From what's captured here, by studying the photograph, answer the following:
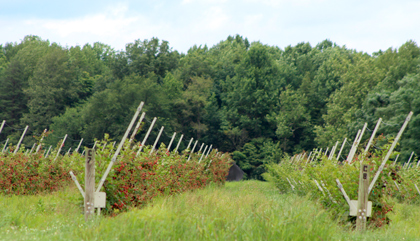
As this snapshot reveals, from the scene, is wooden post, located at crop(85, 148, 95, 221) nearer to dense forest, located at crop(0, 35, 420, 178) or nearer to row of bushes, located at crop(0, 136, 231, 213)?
row of bushes, located at crop(0, 136, 231, 213)

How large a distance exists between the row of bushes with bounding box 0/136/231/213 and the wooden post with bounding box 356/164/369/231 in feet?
14.4

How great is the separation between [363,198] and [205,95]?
45643mm

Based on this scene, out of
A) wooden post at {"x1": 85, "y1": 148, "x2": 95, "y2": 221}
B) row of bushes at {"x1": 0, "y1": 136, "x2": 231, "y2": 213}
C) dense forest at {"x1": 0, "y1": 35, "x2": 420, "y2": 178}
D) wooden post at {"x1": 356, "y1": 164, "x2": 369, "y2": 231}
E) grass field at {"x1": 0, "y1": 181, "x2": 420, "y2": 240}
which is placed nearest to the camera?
grass field at {"x1": 0, "y1": 181, "x2": 420, "y2": 240}

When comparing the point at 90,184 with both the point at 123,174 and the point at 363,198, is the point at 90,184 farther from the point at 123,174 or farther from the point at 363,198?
the point at 363,198

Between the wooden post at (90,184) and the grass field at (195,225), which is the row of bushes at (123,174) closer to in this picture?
the wooden post at (90,184)

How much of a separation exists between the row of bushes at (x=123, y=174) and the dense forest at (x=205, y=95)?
87.1ft

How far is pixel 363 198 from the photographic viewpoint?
30.4 feet

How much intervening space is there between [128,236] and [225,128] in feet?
153

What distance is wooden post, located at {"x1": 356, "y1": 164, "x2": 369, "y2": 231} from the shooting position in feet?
30.3

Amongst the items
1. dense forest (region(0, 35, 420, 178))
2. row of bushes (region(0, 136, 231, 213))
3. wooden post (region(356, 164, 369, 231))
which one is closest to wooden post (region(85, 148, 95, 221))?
row of bushes (region(0, 136, 231, 213))

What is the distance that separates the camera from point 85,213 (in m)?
8.66

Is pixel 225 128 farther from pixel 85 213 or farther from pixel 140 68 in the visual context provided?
pixel 85 213

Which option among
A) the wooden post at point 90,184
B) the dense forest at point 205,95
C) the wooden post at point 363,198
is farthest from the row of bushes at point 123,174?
the dense forest at point 205,95

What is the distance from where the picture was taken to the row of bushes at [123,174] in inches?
379
